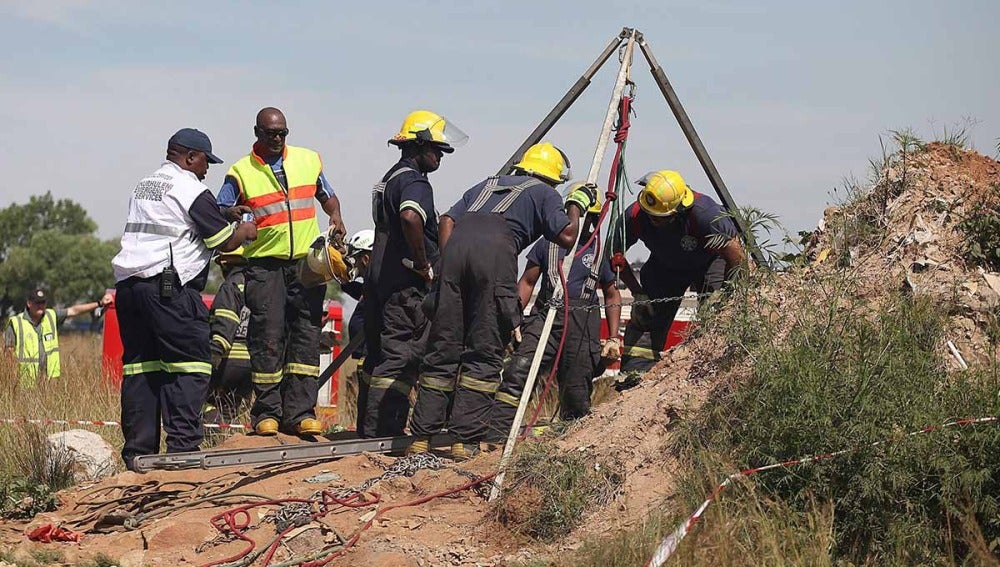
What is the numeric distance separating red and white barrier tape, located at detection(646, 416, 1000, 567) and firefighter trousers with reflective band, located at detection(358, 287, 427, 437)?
3.38m

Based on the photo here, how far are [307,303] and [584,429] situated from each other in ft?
8.45

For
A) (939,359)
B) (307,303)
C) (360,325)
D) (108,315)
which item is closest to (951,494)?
(939,359)

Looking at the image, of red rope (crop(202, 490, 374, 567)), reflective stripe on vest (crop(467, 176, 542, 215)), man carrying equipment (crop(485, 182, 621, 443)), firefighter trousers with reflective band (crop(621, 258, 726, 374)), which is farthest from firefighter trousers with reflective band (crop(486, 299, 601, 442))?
red rope (crop(202, 490, 374, 567))

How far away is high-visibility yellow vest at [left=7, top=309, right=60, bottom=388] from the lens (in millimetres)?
12703

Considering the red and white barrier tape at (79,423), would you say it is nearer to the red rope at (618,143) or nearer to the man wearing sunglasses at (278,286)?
the man wearing sunglasses at (278,286)

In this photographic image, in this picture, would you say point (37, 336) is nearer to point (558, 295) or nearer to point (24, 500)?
point (24, 500)

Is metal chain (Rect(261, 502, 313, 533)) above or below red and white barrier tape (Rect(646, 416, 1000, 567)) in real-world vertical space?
below

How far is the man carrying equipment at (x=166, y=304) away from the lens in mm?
7824

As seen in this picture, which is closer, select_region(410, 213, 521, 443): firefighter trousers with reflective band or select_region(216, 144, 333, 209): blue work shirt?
select_region(410, 213, 521, 443): firefighter trousers with reflective band

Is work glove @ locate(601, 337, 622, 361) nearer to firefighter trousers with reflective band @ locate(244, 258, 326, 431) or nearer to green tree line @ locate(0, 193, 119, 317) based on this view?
firefighter trousers with reflective band @ locate(244, 258, 326, 431)

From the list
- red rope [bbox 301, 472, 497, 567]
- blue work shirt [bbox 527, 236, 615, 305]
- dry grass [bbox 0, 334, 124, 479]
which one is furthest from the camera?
blue work shirt [bbox 527, 236, 615, 305]

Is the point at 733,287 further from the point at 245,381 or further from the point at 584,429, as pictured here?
the point at 245,381

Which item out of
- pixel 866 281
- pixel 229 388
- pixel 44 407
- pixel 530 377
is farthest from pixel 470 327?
pixel 44 407

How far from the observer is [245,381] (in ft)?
30.5
